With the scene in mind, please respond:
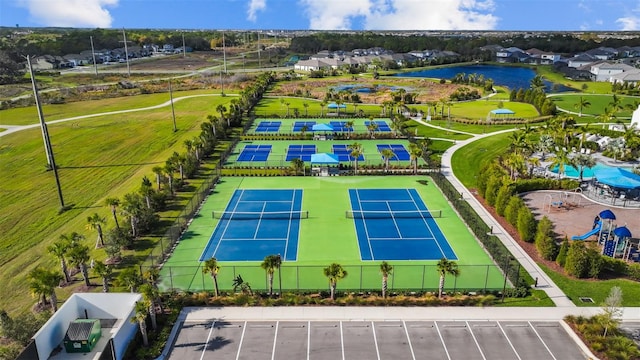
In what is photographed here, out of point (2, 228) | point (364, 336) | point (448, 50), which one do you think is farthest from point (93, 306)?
point (448, 50)

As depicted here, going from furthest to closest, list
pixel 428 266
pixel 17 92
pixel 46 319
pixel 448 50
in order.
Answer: pixel 448 50
pixel 17 92
pixel 428 266
pixel 46 319

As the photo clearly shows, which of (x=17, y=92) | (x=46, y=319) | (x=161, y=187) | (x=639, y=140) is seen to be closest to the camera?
(x=46, y=319)

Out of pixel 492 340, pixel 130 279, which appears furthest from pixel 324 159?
pixel 492 340

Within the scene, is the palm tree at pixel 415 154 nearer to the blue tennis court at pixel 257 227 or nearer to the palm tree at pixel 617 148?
the blue tennis court at pixel 257 227

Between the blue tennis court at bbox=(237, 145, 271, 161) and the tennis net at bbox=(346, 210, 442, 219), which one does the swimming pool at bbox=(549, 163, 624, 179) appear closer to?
the tennis net at bbox=(346, 210, 442, 219)

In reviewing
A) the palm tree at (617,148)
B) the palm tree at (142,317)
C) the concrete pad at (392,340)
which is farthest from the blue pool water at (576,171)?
the palm tree at (142,317)

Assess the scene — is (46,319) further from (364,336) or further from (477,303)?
(477,303)

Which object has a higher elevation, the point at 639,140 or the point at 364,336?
the point at 639,140
